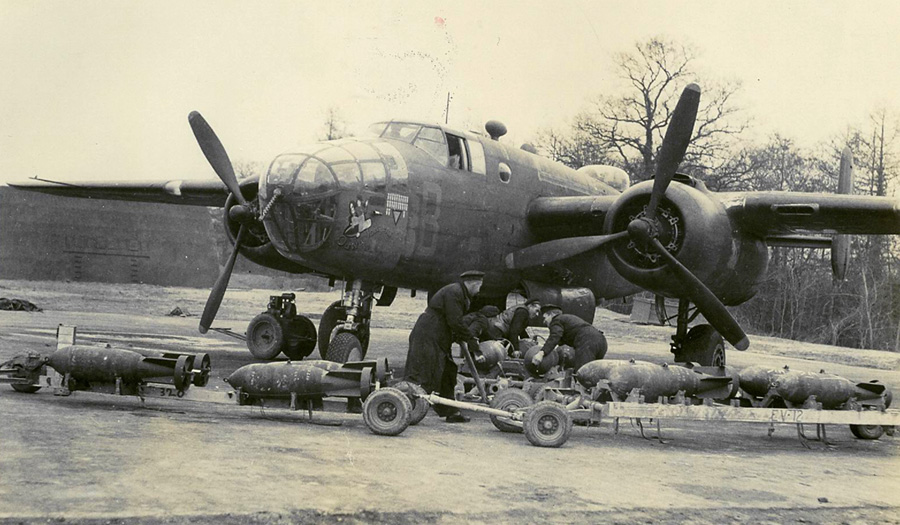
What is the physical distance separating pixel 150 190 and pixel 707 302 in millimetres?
12017

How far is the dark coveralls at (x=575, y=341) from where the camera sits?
10.5m

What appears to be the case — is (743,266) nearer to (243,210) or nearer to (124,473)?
(243,210)

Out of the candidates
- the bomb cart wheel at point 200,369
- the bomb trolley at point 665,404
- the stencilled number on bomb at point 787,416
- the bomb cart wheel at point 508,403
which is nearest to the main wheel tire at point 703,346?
the bomb trolley at point 665,404

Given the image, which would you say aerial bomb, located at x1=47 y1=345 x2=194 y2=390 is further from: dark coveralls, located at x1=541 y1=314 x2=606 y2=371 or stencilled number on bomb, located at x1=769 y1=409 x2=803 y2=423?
stencilled number on bomb, located at x1=769 y1=409 x2=803 y2=423

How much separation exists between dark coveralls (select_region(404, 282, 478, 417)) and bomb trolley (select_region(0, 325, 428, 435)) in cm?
48

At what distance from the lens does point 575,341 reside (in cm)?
1079

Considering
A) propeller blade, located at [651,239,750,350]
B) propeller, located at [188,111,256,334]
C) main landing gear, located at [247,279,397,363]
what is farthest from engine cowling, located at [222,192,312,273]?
propeller blade, located at [651,239,750,350]

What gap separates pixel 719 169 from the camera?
38.4m

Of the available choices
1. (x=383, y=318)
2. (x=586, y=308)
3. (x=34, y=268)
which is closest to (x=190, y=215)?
(x=34, y=268)

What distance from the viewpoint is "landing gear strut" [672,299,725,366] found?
580 inches

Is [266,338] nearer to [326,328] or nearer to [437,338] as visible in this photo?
[326,328]

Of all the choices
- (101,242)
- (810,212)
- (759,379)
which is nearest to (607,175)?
(810,212)

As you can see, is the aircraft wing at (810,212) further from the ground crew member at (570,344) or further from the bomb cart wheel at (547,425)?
the bomb cart wheel at (547,425)

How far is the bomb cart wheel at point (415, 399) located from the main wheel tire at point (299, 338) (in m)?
7.36
